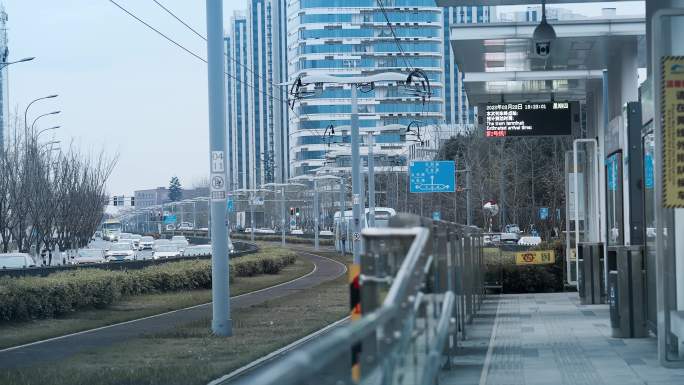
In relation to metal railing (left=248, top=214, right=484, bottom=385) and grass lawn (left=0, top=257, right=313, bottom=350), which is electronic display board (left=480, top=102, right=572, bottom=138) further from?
metal railing (left=248, top=214, right=484, bottom=385)

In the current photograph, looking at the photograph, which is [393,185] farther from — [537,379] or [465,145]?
[537,379]

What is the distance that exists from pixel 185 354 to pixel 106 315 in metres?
13.2

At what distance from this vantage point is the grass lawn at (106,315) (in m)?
25.4

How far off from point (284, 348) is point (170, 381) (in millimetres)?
5169

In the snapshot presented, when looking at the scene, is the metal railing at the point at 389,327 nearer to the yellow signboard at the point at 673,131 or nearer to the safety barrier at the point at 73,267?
the yellow signboard at the point at 673,131

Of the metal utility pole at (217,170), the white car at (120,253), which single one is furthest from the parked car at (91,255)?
the metal utility pole at (217,170)

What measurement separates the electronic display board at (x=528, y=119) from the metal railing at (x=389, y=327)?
19093 millimetres

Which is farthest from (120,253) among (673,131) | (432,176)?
(673,131)

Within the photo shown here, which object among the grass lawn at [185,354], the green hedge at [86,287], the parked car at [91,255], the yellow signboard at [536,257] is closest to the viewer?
the grass lawn at [185,354]

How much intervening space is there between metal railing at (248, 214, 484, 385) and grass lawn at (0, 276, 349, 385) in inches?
270

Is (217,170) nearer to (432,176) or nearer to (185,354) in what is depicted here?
(185,354)

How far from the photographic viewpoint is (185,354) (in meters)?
18.9

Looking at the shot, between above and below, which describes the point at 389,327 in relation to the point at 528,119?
below

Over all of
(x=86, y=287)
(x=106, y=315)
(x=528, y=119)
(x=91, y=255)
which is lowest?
(x=106, y=315)
